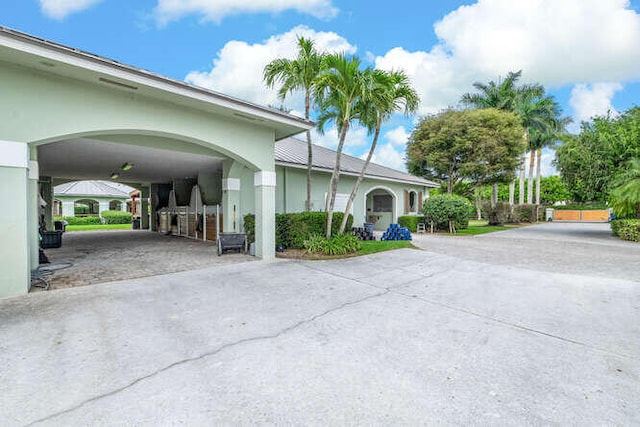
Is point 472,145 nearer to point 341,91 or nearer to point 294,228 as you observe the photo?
point 341,91

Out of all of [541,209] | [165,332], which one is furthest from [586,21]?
[541,209]

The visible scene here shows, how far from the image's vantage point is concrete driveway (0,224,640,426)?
80.0 inches

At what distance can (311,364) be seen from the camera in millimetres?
2637

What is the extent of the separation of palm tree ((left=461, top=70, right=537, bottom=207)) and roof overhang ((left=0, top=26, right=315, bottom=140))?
22476 mm

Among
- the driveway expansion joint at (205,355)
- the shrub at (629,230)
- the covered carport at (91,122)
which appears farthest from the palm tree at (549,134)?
the driveway expansion joint at (205,355)

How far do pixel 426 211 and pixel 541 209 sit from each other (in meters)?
22.0

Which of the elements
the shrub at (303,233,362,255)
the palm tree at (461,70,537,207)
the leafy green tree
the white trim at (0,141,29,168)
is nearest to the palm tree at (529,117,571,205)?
the palm tree at (461,70,537,207)

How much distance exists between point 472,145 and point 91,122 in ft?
63.9

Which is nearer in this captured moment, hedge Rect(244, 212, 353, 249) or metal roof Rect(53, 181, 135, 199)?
hedge Rect(244, 212, 353, 249)

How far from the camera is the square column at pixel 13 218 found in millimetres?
4414

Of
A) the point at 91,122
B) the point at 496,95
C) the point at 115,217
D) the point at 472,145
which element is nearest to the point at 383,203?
the point at 472,145

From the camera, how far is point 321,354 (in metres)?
2.82

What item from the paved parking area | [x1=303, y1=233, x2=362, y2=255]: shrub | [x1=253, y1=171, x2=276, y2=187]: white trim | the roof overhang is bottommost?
the paved parking area

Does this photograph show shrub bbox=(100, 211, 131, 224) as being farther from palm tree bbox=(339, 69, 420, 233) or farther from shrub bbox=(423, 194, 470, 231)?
shrub bbox=(423, 194, 470, 231)
